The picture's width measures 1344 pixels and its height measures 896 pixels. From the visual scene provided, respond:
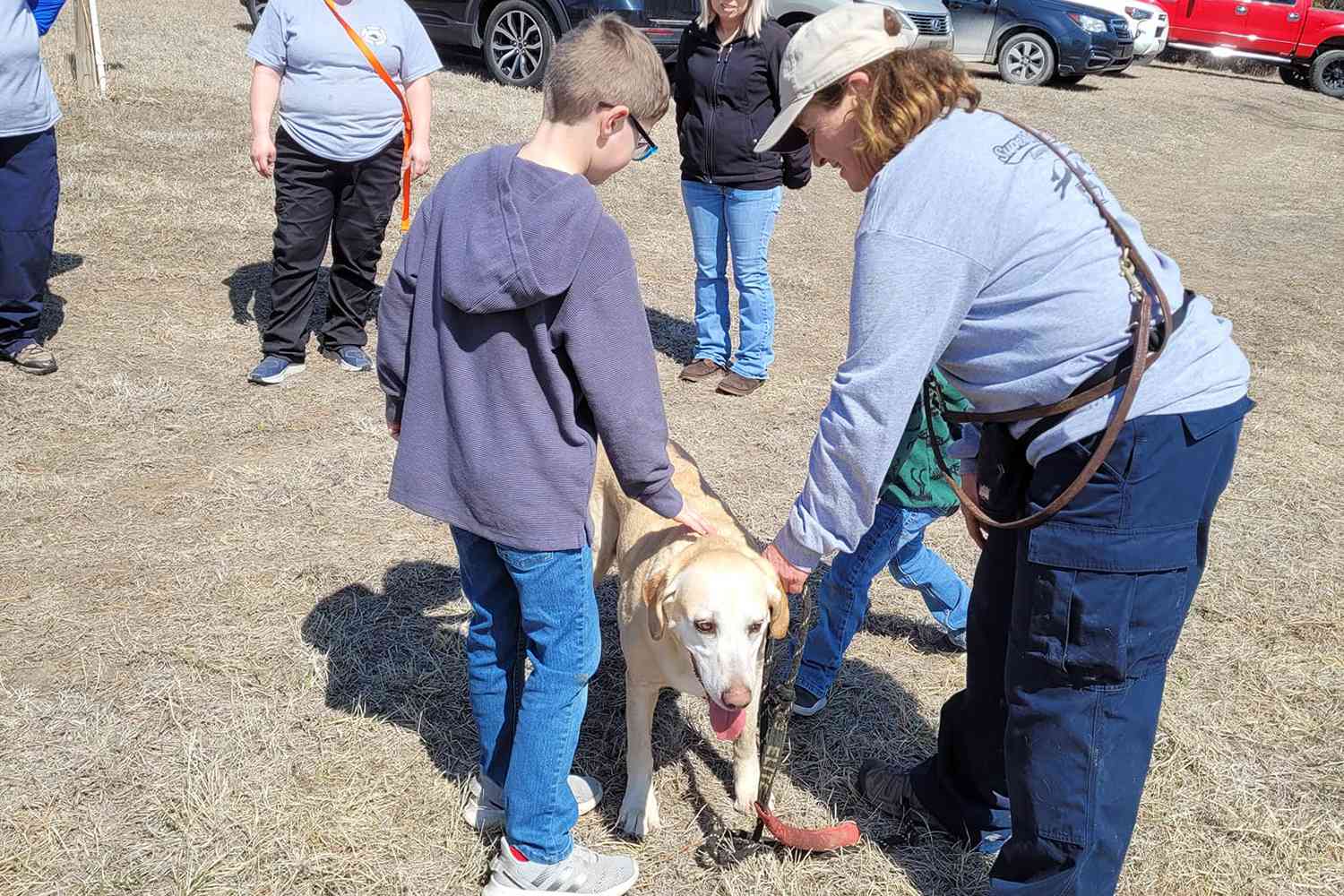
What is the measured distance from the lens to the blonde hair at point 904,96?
201cm

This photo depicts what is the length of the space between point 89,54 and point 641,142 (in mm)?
9041

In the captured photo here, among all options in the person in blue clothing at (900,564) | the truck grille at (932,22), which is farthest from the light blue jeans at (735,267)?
the truck grille at (932,22)

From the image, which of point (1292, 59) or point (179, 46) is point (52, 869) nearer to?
point (179, 46)

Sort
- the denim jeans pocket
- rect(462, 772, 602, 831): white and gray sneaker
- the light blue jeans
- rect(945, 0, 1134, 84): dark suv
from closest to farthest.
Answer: the denim jeans pocket → rect(462, 772, 602, 831): white and gray sneaker → the light blue jeans → rect(945, 0, 1134, 84): dark suv

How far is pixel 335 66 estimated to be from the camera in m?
4.99

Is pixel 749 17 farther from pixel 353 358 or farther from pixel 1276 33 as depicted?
pixel 1276 33

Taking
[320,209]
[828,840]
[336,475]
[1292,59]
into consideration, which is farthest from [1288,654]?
[1292,59]

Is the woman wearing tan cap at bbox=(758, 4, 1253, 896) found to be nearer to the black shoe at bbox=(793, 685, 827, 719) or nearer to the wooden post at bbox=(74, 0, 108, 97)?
the black shoe at bbox=(793, 685, 827, 719)

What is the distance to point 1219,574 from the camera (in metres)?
4.29

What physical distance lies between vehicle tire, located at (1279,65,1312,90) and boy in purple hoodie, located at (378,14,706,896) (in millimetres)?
19477

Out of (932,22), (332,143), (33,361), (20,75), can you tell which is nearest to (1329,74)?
(932,22)

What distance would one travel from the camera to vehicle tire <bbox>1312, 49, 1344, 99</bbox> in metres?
17.0

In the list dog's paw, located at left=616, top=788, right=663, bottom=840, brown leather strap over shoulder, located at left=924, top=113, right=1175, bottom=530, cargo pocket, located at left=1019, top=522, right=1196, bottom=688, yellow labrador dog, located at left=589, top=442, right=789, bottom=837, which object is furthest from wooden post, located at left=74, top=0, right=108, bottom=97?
cargo pocket, located at left=1019, top=522, right=1196, bottom=688

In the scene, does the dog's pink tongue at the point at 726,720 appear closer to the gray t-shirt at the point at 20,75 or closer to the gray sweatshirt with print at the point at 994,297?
the gray sweatshirt with print at the point at 994,297
